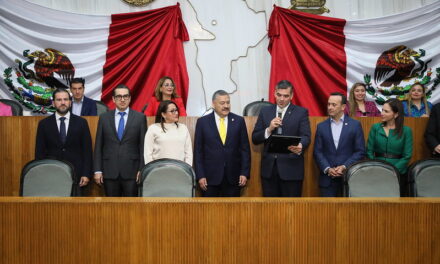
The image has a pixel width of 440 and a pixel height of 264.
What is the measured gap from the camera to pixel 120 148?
138 inches

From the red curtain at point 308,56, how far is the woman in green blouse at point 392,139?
5.74 feet

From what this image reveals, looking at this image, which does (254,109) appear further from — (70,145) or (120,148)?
(70,145)

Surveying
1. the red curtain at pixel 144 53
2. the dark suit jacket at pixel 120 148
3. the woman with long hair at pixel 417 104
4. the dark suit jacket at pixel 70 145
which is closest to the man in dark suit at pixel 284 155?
the dark suit jacket at pixel 120 148

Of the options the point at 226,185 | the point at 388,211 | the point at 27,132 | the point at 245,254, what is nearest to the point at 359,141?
the point at 226,185

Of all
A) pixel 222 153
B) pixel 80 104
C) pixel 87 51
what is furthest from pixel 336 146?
pixel 87 51

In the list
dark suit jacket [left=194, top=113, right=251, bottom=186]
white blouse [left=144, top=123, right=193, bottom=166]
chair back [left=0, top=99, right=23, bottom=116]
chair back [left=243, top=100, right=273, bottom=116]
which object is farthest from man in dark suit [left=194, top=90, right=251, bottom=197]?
chair back [left=0, top=99, right=23, bottom=116]

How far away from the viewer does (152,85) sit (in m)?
5.30

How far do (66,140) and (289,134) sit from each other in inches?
64.5

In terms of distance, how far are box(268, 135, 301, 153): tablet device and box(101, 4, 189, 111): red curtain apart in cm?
230

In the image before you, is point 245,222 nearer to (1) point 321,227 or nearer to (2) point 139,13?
(1) point 321,227

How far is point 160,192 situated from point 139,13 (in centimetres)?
312

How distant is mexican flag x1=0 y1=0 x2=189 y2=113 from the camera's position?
536cm

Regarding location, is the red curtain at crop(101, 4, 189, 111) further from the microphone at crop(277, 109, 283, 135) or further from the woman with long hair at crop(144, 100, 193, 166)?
the microphone at crop(277, 109, 283, 135)

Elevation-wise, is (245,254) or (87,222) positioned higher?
(87,222)
